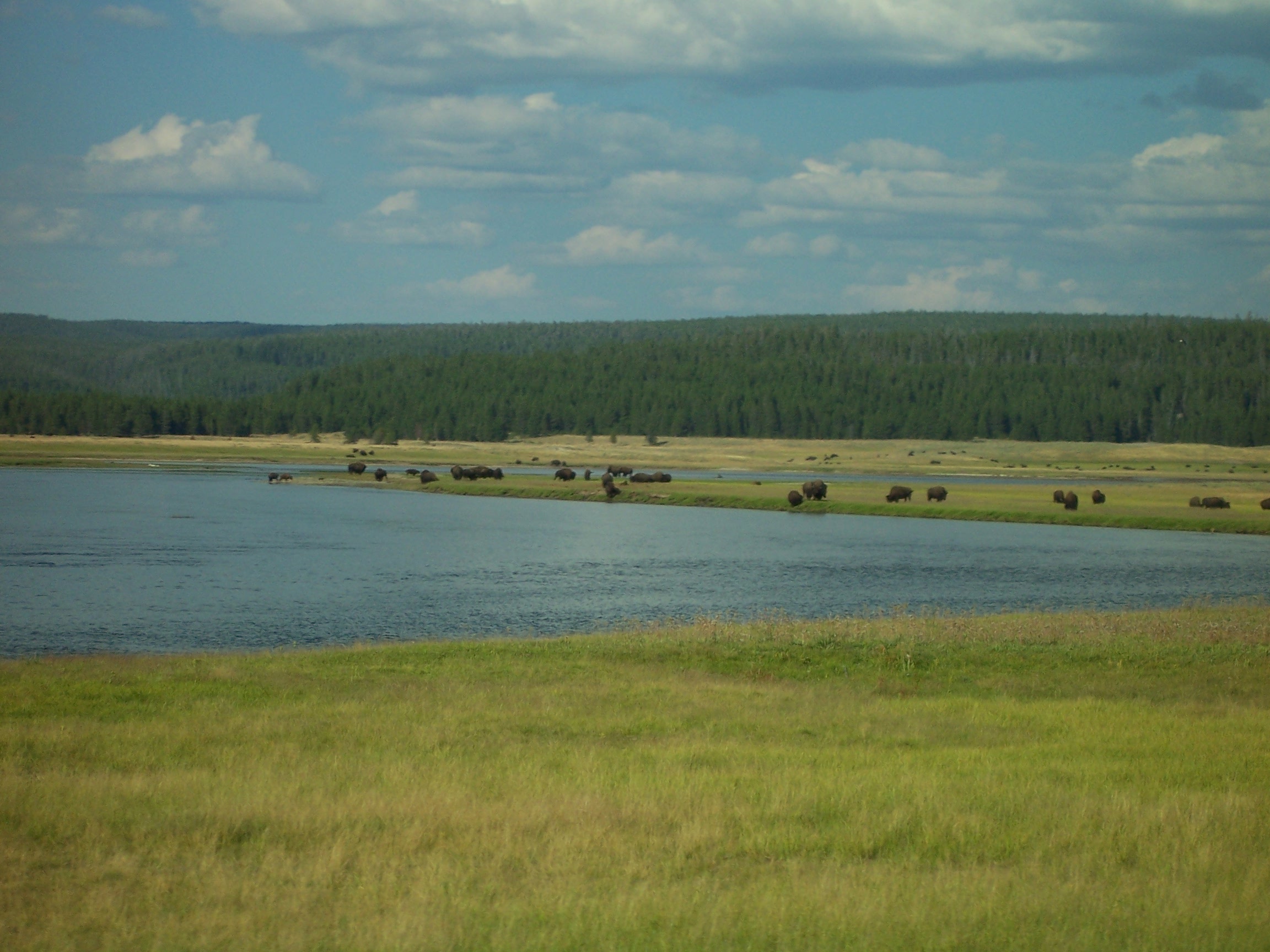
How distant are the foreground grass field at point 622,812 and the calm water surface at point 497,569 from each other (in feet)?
33.7

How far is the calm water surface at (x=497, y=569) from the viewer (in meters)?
30.4

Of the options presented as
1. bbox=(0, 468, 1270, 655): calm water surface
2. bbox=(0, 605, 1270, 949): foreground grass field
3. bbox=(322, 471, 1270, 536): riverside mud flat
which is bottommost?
bbox=(0, 468, 1270, 655): calm water surface

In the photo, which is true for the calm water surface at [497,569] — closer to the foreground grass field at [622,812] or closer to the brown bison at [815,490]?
the brown bison at [815,490]

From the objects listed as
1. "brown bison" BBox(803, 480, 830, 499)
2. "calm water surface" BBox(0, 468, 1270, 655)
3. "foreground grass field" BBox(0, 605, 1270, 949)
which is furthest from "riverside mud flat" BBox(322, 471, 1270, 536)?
"foreground grass field" BBox(0, 605, 1270, 949)

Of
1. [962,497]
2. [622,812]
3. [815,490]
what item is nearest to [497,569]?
[622,812]

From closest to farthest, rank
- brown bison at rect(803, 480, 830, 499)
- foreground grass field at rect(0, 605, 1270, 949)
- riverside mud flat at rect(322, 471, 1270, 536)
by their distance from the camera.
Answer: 1. foreground grass field at rect(0, 605, 1270, 949)
2. riverside mud flat at rect(322, 471, 1270, 536)
3. brown bison at rect(803, 480, 830, 499)

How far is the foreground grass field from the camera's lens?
27.9 feet

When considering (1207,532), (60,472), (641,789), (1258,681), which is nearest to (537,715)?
(641,789)

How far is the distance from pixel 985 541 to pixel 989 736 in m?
43.2

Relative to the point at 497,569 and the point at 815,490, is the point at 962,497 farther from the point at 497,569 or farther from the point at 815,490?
the point at 497,569

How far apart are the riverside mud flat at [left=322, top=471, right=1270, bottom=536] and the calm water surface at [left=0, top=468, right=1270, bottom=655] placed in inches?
93.2

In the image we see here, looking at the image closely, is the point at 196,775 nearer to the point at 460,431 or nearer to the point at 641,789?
the point at 641,789

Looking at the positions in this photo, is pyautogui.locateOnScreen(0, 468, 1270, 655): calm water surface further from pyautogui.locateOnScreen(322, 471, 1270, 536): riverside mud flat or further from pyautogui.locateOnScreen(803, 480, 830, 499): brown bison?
pyautogui.locateOnScreen(803, 480, 830, 499): brown bison

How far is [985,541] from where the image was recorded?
5703 cm
